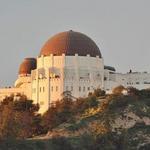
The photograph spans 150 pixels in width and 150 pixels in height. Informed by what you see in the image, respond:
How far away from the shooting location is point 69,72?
111 m

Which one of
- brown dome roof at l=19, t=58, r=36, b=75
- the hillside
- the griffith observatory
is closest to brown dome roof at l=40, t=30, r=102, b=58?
the griffith observatory

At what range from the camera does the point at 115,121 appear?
83875 millimetres

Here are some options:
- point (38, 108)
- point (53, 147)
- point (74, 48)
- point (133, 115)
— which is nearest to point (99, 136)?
point (53, 147)

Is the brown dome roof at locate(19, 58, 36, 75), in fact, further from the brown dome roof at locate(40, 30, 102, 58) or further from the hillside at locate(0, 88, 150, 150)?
the hillside at locate(0, 88, 150, 150)

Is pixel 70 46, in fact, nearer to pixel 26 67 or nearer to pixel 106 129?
pixel 26 67

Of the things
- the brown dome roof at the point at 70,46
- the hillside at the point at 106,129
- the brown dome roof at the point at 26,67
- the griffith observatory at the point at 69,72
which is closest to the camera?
the hillside at the point at 106,129

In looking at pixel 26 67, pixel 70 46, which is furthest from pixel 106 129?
pixel 26 67

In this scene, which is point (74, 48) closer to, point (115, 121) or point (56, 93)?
point (56, 93)

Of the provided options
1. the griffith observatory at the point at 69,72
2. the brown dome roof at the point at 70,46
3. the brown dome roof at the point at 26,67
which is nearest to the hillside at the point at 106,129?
the griffith observatory at the point at 69,72

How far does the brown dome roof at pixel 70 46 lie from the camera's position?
367ft

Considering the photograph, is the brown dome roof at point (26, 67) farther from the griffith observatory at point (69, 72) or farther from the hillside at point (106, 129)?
the hillside at point (106, 129)

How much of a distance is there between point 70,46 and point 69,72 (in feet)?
13.3

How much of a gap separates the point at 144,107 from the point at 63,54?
26.0 meters

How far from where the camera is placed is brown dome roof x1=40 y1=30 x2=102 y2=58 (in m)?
112
